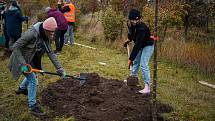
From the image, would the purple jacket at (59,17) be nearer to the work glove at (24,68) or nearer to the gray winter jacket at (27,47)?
the gray winter jacket at (27,47)

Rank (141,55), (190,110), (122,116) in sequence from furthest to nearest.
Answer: (141,55) < (190,110) < (122,116)

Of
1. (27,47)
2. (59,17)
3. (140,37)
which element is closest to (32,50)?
(27,47)

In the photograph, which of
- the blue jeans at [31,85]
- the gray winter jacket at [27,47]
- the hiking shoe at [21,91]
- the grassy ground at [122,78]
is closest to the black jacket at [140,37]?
the grassy ground at [122,78]

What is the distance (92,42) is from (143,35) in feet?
28.9

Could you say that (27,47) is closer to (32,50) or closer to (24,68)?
(32,50)

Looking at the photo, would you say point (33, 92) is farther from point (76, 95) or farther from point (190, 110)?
point (190, 110)

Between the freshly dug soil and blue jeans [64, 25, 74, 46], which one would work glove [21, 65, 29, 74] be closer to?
the freshly dug soil

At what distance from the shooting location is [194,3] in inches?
738

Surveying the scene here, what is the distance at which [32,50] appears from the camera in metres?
6.53

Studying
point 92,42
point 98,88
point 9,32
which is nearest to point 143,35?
point 98,88

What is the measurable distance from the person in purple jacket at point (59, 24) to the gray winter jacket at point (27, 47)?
4.91m

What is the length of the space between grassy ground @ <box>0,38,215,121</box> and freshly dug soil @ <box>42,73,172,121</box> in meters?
0.29

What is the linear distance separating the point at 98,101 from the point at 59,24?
5.11m

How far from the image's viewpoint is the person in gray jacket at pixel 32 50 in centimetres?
635
